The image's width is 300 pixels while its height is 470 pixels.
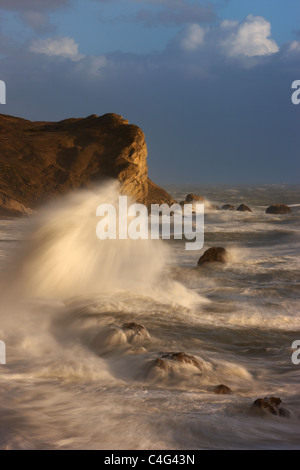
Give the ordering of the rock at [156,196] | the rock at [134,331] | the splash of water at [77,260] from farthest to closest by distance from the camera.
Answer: the rock at [156,196]
the splash of water at [77,260]
the rock at [134,331]

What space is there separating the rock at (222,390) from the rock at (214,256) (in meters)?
8.09

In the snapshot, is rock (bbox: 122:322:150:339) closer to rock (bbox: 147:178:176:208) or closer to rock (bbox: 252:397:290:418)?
rock (bbox: 252:397:290:418)

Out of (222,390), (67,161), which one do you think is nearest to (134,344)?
(222,390)

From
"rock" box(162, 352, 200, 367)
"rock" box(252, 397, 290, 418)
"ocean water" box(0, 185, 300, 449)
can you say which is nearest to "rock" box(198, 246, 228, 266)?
"ocean water" box(0, 185, 300, 449)

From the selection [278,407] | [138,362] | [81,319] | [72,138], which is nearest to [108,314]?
[81,319]

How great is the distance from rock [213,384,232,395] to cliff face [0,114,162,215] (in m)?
24.9

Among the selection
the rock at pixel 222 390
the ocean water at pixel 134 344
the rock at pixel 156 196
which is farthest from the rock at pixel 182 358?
the rock at pixel 156 196

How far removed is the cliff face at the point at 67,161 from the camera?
3003cm

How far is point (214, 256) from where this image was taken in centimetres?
1280

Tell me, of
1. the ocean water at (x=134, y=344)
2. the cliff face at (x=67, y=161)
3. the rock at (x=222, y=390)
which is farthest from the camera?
the cliff face at (x=67, y=161)

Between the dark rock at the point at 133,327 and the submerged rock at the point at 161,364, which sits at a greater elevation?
the dark rock at the point at 133,327

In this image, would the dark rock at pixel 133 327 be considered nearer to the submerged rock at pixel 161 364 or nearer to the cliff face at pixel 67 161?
the submerged rock at pixel 161 364

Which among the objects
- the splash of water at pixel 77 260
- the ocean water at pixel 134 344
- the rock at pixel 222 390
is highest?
the splash of water at pixel 77 260

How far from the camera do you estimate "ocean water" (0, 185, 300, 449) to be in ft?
11.6
